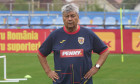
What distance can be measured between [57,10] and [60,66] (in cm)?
3453

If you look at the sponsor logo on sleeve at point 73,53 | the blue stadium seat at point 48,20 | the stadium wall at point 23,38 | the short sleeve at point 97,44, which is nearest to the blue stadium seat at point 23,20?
the blue stadium seat at point 48,20

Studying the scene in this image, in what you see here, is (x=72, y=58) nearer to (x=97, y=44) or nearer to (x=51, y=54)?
(x=97, y=44)

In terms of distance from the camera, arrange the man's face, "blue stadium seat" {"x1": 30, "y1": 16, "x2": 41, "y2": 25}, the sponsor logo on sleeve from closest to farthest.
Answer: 1. the man's face
2. the sponsor logo on sleeve
3. "blue stadium seat" {"x1": 30, "y1": 16, "x2": 41, "y2": 25}

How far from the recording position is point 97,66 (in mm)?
5297

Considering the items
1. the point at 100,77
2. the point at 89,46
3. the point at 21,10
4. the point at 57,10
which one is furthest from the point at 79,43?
the point at 21,10

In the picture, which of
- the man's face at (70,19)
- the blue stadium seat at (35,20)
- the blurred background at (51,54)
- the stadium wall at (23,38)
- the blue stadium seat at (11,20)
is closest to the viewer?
the man's face at (70,19)

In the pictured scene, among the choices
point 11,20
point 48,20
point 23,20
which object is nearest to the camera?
point 23,20

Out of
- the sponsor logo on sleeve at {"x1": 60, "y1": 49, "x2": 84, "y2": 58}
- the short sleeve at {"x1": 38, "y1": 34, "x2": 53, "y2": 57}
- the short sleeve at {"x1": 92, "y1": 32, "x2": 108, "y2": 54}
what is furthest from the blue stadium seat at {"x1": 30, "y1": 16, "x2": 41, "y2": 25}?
the sponsor logo on sleeve at {"x1": 60, "y1": 49, "x2": 84, "y2": 58}

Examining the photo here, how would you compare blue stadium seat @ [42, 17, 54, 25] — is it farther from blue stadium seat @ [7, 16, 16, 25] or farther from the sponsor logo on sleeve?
the sponsor logo on sleeve

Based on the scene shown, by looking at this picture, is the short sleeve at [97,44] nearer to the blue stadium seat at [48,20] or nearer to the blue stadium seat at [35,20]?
the blue stadium seat at [48,20]

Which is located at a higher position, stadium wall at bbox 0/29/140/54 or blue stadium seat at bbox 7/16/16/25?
blue stadium seat at bbox 7/16/16/25

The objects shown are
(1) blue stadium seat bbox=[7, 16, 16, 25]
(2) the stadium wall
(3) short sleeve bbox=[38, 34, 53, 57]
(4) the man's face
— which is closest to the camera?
(4) the man's face

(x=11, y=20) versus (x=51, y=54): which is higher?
(x=11, y=20)

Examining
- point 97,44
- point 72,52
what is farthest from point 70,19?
point 97,44
